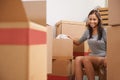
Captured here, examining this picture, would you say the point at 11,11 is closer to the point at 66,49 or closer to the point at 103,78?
the point at 103,78

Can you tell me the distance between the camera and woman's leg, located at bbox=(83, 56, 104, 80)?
240cm

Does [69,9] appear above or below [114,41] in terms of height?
above

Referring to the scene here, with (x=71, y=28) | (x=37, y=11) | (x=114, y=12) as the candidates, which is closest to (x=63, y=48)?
(x=71, y=28)

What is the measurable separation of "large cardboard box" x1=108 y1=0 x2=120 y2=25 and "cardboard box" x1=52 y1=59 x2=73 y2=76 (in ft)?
4.24

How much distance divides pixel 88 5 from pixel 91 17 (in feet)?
4.75

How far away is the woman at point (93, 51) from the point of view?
2.43 m

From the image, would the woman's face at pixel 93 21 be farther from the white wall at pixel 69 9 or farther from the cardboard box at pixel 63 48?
the white wall at pixel 69 9

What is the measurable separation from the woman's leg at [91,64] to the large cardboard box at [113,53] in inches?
33.0

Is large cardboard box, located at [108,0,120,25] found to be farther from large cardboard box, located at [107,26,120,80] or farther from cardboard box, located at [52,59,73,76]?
cardboard box, located at [52,59,73,76]

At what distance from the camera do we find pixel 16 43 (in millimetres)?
673

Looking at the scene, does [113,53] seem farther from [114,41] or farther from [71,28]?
[71,28]

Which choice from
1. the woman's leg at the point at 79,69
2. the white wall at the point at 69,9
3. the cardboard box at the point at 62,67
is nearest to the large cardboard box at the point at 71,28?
the white wall at the point at 69,9

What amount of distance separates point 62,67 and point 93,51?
1.33 feet

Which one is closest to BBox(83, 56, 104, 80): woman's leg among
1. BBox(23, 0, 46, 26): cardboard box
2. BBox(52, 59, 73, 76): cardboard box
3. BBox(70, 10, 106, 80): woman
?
BBox(70, 10, 106, 80): woman
